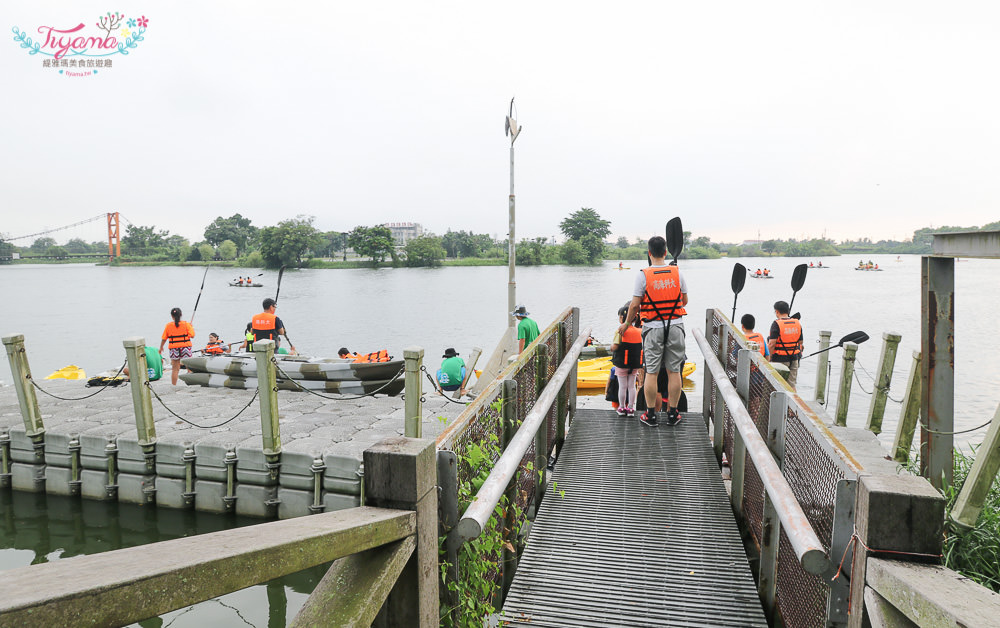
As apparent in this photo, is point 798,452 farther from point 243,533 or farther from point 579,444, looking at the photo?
point 579,444

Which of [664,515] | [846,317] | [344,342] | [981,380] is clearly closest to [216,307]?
[344,342]

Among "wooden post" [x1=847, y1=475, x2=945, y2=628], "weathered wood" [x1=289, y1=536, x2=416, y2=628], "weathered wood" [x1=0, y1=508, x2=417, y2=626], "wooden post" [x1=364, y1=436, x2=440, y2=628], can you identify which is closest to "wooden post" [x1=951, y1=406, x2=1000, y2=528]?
"wooden post" [x1=847, y1=475, x2=945, y2=628]

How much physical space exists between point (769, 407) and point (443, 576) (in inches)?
87.6

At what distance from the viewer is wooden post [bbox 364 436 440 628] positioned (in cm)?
207

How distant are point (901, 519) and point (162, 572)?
188 cm

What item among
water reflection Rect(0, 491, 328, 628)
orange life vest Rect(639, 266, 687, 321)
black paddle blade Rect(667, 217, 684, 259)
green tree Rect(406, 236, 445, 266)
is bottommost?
water reflection Rect(0, 491, 328, 628)

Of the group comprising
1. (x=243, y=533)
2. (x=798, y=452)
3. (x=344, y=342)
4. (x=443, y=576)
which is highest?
(x=243, y=533)

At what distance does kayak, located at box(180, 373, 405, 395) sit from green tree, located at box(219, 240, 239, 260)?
143700 mm

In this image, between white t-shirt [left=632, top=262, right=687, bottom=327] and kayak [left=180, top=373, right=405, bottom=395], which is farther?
kayak [left=180, top=373, right=405, bottom=395]

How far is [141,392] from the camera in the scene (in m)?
8.16

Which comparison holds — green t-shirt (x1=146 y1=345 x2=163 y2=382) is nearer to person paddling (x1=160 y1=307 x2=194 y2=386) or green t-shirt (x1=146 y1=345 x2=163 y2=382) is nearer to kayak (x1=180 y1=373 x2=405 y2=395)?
person paddling (x1=160 y1=307 x2=194 y2=386)

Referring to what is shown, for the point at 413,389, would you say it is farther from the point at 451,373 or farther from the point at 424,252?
the point at 424,252

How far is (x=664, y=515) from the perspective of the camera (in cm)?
439

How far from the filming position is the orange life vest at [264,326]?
12367 mm
